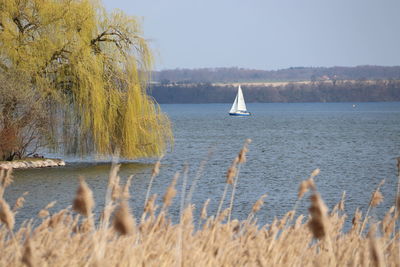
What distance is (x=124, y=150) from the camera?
27.3m

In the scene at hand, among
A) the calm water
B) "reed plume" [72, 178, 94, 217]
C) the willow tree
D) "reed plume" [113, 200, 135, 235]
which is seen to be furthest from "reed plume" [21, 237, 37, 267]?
the willow tree

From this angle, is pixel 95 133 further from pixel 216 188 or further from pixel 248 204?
pixel 248 204

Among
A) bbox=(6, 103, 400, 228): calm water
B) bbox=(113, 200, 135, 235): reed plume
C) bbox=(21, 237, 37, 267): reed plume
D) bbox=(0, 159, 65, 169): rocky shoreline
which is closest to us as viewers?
bbox=(113, 200, 135, 235): reed plume

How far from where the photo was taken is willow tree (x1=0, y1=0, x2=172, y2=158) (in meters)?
27.2

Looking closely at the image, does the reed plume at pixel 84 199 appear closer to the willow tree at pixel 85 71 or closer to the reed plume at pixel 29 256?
the reed plume at pixel 29 256

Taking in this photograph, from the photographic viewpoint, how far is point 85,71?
88.8 ft

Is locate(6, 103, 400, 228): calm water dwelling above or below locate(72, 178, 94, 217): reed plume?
below

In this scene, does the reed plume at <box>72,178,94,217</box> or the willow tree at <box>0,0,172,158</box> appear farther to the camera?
the willow tree at <box>0,0,172,158</box>

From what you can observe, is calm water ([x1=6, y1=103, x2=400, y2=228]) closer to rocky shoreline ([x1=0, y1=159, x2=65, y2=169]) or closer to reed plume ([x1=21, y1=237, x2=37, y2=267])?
rocky shoreline ([x1=0, y1=159, x2=65, y2=169])

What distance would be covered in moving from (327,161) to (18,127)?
16.5 m

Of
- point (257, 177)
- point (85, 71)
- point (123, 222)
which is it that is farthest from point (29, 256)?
point (257, 177)

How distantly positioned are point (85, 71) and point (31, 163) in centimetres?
393

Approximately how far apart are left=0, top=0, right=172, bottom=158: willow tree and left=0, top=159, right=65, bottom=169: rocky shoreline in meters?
0.91

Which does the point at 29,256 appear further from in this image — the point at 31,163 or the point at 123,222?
the point at 31,163
